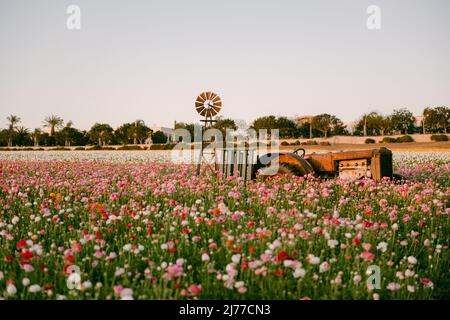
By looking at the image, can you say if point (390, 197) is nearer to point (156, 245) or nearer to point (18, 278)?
point (156, 245)

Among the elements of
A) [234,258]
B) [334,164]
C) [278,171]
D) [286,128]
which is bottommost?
[234,258]

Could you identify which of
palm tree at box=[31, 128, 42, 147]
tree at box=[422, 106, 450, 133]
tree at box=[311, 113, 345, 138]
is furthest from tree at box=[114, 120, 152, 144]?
tree at box=[422, 106, 450, 133]

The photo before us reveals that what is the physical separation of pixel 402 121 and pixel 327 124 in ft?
48.6

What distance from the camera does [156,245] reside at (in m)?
4.21

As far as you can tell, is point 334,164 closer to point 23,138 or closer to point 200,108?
point 200,108

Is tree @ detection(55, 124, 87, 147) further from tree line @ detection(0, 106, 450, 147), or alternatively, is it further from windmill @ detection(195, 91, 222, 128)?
windmill @ detection(195, 91, 222, 128)

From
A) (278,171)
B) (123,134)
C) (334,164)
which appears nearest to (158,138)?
(123,134)

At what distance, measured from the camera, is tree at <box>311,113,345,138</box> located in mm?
81750

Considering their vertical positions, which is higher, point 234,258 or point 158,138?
point 158,138

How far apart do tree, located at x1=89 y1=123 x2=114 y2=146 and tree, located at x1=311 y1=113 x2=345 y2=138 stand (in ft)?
144

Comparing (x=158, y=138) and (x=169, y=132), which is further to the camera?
(x=158, y=138)

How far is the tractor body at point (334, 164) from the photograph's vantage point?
25.9ft

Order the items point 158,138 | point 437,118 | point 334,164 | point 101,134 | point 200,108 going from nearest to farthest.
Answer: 1. point 334,164
2. point 200,108
3. point 437,118
4. point 101,134
5. point 158,138

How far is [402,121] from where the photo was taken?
77938 mm
